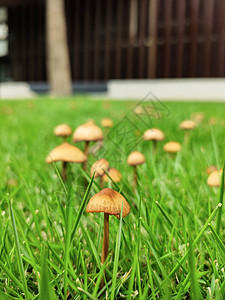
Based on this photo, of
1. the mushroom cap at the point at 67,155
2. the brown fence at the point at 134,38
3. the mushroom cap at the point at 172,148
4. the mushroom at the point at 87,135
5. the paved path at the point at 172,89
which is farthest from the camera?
the brown fence at the point at 134,38

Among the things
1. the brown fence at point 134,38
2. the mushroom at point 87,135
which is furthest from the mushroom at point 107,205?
the brown fence at point 134,38

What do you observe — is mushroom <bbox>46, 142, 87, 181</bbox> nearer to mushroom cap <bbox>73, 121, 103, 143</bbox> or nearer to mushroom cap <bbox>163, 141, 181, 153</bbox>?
mushroom cap <bbox>73, 121, 103, 143</bbox>

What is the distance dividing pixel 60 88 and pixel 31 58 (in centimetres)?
729

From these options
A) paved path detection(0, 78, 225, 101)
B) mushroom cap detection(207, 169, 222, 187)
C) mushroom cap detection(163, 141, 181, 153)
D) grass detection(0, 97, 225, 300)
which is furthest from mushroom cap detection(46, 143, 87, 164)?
paved path detection(0, 78, 225, 101)

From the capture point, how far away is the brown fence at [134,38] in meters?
14.4

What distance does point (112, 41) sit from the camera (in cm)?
1627

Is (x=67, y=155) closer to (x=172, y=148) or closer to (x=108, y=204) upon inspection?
(x=108, y=204)

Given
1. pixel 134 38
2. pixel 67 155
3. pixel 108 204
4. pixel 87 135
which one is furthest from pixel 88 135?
pixel 134 38

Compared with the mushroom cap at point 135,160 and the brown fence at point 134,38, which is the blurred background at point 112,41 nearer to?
the brown fence at point 134,38

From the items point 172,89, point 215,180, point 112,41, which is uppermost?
point 112,41

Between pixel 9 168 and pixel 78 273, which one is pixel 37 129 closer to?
pixel 9 168

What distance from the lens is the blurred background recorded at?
557 inches

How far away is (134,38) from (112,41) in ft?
4.08

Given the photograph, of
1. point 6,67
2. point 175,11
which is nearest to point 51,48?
point 175,11
